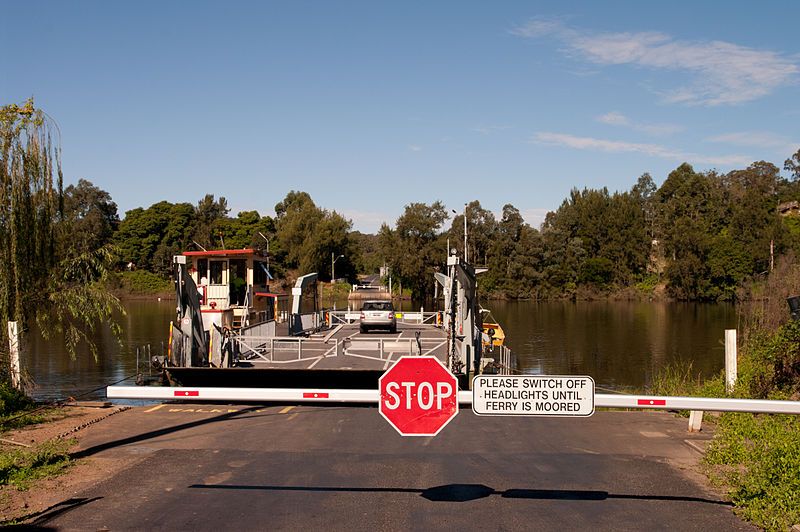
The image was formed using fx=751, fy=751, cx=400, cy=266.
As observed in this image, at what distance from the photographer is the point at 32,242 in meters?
15.8

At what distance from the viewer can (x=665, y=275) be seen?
349ft

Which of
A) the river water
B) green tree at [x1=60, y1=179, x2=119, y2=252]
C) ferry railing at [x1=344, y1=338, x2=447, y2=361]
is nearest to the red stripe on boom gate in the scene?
the river water

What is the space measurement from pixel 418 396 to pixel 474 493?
2.03m

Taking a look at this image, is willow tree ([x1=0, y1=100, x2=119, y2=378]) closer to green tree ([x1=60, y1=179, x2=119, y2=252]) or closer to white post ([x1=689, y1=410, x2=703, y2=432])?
white post ([x1=689, y1=410, x2=703, y2=432])

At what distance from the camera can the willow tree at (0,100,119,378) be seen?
1544cm

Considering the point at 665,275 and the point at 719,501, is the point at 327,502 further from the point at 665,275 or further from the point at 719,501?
the point at 665,275

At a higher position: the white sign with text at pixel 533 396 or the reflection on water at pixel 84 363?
the white sign with text at pixel 533 396

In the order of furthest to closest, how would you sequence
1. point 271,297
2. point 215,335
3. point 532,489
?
point 271,297 → point 215,335 → point 532,489

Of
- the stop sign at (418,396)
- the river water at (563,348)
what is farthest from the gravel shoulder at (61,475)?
the stop sign at (418,396)

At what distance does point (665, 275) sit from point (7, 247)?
10176 centimetres

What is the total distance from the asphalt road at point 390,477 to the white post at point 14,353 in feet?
8.72

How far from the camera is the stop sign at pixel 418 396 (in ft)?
24.9

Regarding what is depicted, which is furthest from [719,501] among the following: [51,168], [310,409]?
[51,168]

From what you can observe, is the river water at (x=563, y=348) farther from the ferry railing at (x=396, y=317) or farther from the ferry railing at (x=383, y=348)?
the ferry railing at (x=383, y=348)
